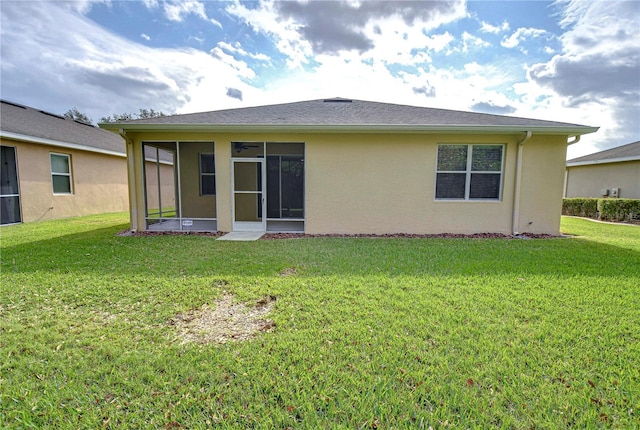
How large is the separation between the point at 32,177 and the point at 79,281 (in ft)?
29.5

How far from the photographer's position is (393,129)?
280 inches

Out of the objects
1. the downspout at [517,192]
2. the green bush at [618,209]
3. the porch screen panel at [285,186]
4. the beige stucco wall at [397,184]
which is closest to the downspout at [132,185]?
the beige stucco wall at [397,184]

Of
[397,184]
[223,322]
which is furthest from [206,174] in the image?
[223,322]

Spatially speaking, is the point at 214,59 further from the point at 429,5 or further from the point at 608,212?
the point at 608,212

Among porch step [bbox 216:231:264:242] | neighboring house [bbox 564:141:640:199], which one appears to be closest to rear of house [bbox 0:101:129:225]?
porch step [bbox 216:231:264:242]

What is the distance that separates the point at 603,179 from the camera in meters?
15.2

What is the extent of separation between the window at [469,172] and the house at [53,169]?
1335 cm

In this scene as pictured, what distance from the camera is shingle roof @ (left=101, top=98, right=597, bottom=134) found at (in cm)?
710

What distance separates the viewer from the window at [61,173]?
1075 cm

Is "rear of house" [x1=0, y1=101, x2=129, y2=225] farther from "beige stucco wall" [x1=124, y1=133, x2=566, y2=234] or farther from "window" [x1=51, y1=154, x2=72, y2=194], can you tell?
"beige stucco wall" [x1=124, y1=133, x2=566, y2=234]

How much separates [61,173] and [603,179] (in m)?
26.0

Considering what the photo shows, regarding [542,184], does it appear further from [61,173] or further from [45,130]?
[45,130]

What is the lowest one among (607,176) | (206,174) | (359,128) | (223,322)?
(223,322)

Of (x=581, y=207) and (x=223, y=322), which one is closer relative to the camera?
(x=223, y=322)
